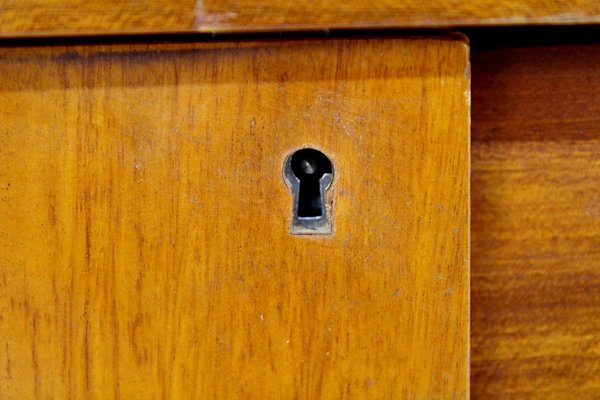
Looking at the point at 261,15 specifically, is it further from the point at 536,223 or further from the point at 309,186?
the point at 536,223

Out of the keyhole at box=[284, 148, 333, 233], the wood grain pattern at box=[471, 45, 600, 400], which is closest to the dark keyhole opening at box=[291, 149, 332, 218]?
the keyhole at box=[284, 148, 333, 233]

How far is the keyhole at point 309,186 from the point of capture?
1.24ft

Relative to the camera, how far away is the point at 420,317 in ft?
1.26

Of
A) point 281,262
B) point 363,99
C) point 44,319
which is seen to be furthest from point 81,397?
point 363,99

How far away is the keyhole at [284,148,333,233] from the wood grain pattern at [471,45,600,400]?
0.12m

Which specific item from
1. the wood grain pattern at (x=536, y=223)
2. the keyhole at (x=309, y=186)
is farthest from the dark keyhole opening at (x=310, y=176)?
the wood grain pattern at (x=536, y=223)

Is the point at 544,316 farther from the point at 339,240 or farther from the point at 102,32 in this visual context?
the point at 102,32

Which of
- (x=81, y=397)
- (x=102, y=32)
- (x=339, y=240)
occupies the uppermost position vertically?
(x=102, y=32)

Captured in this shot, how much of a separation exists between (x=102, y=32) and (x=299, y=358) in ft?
0.75

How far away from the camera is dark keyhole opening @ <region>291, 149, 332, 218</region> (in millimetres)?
384

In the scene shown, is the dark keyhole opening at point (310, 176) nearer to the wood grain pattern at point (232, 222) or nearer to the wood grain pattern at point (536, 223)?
the wood grain pattern at point (232, 222)

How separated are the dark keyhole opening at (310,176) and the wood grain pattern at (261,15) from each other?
0.08 metres

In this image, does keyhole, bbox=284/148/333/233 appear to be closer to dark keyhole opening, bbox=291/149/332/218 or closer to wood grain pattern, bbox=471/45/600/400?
dark keyhole opening, bbox=291/149/332/218

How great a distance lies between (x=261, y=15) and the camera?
35 cm
